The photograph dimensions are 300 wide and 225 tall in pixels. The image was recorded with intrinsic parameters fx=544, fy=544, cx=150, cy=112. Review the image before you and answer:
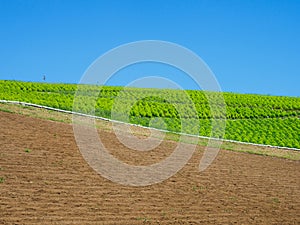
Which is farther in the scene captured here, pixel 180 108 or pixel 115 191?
pixel 180 108

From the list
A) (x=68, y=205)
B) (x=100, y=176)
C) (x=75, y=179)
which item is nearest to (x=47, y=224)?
(x=68, y=205)

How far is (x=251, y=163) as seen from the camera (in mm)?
22953

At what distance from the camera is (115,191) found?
1412cm

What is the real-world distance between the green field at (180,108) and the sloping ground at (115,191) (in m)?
12.0

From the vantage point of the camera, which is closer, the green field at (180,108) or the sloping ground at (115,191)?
the sloping ground at (115,191)

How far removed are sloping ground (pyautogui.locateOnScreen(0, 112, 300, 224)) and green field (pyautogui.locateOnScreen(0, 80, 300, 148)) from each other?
12.0 metres

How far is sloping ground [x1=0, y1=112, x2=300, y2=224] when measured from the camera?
11781mm

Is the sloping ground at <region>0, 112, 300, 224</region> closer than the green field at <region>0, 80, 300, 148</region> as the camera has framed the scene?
Yes

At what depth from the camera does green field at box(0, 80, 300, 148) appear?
3359 centimetres

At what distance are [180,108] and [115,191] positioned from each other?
83.6ft

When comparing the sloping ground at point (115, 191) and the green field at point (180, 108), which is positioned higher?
the green field at point (180, 108)

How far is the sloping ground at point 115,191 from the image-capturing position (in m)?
11.8

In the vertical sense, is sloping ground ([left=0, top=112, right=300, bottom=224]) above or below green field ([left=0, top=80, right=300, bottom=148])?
below

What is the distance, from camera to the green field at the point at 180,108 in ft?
110
